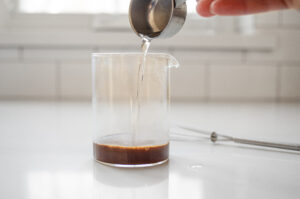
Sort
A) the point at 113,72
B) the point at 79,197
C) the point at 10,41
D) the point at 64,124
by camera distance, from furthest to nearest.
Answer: the point at 10,41, the point at 64,124, the point at 113,72, the point at 79,197

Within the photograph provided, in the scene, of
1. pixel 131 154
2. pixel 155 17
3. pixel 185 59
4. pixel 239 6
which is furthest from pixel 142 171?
pixel 185 59

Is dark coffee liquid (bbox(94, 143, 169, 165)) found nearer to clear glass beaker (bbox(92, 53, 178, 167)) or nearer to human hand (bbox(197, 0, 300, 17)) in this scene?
clear glass beaker (bbox(92, 53, 178, 167))

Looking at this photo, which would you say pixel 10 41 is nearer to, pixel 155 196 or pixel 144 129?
pixel 144 129

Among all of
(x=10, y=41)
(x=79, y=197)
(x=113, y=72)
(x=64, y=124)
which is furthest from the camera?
(x=10, y=41)

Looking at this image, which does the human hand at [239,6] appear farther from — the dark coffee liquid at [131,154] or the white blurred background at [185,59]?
the white blurred background at [185,59]

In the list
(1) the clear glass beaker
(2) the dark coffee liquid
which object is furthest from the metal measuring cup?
(2) the dark coffee liquid

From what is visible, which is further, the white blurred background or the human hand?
the white blurred background

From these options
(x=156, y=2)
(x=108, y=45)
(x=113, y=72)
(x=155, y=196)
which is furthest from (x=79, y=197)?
(x=108, y=45)
